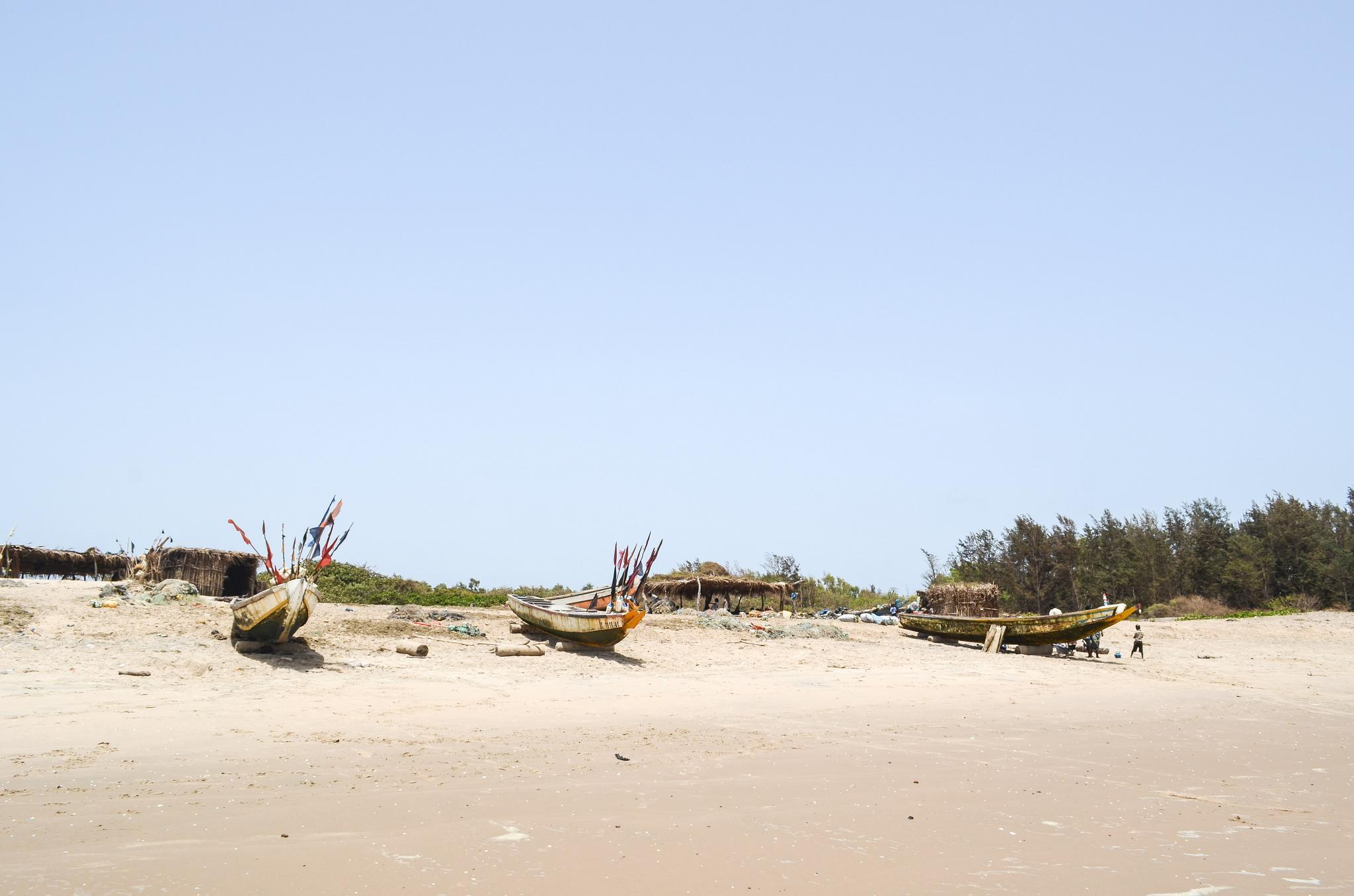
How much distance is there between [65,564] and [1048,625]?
30.8 meters

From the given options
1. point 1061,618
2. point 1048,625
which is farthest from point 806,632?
point 1061,618

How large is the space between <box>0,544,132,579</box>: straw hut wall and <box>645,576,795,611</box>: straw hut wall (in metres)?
17.8

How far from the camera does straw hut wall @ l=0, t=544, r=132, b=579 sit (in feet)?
93.1

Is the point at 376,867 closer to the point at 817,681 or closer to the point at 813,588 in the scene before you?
the point at 817,681

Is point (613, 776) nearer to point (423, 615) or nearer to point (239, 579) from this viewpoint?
point (423, 615)

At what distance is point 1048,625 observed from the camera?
2330cm

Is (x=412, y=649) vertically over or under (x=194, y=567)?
under

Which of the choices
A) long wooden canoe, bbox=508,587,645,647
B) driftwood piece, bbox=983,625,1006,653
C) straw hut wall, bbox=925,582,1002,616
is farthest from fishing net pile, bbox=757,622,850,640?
straw hut wall, bbox=925,582,1002,616

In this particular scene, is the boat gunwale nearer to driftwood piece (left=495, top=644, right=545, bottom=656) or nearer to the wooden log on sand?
driftwood piece (left=495, top=644, right=545, bottom=656)

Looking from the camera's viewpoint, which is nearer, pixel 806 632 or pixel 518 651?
pixel 518 651

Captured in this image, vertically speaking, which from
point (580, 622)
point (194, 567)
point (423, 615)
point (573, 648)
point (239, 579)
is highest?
point (194, 567)

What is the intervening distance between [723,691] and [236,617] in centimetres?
823

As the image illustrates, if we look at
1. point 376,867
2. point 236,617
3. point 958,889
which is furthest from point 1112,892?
point 236,617

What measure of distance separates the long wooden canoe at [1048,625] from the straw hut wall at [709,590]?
34.9 ft
